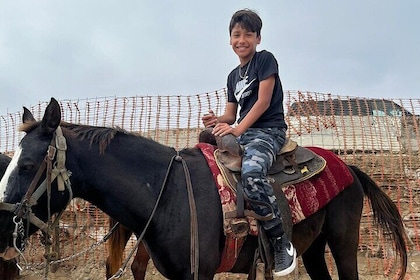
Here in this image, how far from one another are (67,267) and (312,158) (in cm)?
557

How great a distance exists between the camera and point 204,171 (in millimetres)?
3516

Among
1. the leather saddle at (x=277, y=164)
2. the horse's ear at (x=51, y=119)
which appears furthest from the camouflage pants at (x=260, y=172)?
the horse's ear at (x=51, y=119)

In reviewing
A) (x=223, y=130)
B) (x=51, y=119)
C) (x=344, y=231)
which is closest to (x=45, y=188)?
(x=51, y=119)

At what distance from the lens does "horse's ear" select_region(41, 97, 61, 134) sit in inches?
122

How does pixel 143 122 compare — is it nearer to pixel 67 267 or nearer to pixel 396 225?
pixel 67 267

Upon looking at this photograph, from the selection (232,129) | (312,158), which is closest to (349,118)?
(312,158)

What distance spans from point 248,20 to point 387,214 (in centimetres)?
222

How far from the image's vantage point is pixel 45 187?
10.1 feet

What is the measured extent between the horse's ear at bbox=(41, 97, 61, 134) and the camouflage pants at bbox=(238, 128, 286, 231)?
127cm

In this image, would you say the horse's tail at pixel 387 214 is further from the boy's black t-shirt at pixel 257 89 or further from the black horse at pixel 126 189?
the black horse at pixel 126 189

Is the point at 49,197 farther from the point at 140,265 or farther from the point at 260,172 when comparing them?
the point at 140,265

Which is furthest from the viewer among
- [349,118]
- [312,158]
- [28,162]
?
[349,118]

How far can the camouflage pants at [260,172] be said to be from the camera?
11.0 feet

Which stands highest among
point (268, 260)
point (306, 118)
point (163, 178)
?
point (306, 118)
